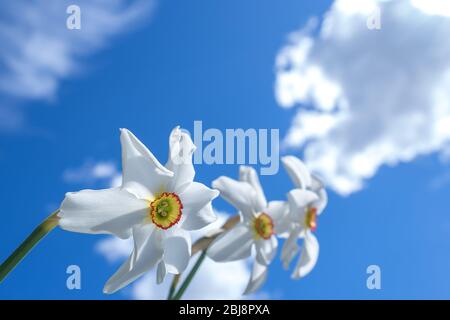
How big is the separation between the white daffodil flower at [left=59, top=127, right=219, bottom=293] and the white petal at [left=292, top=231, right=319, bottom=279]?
107cm

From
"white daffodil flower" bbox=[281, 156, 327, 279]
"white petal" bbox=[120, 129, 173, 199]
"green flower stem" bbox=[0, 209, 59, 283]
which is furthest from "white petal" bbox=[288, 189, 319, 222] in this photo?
"green flower stem" bbox=[0, 209, 59, 283]

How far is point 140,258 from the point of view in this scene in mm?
1398

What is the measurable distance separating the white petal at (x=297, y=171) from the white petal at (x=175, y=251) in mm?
1118

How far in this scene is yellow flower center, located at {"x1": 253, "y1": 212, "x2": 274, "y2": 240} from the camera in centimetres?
226

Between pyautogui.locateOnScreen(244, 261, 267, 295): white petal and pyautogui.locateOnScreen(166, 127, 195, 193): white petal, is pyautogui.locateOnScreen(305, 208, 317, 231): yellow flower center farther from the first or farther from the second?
pyautogui.locateOnScreen(166, 127, 195, 193): white petal

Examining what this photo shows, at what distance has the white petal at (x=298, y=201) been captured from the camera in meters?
2.25

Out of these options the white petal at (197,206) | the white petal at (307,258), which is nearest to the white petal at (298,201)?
the white petal at (307,258)

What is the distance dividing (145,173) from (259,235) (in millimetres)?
948

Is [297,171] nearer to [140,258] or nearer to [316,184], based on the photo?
[316,184]

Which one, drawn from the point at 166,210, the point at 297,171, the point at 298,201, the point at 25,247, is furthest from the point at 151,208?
the point at 297,171

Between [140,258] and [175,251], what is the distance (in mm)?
101
